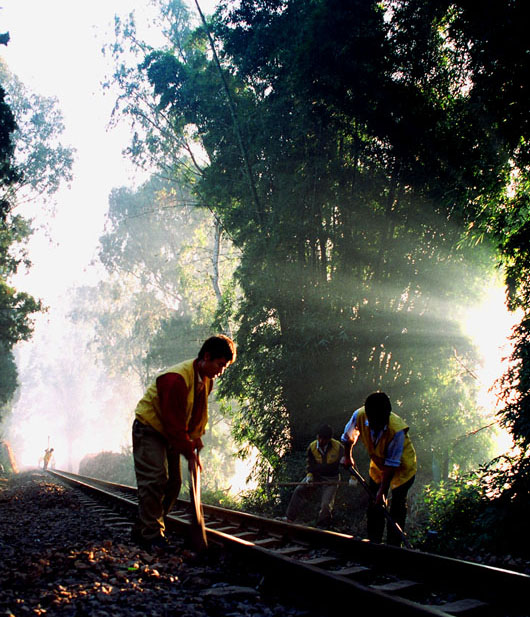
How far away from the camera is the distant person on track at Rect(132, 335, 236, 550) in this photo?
336 centimetres

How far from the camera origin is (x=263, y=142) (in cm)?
1035

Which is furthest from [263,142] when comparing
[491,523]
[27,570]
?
[27,570]

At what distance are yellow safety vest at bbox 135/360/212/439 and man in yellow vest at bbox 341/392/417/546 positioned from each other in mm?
1512

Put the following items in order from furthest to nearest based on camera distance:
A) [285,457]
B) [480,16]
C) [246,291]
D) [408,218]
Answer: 1. [246,291]
2. [285,457]
3. [408,218]
4. [480,16]

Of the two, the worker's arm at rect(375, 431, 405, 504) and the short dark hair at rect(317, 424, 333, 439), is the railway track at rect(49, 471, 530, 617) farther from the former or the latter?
the short dark hair at rect(317, 424, 333, 439)

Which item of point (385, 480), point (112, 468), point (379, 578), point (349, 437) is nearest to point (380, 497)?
point (385, 480)

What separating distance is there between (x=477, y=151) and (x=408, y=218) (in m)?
2.18

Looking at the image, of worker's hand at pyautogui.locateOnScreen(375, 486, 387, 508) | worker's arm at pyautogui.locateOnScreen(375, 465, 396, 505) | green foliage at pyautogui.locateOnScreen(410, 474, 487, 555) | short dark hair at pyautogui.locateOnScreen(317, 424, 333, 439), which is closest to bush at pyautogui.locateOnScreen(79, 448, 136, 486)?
short dark hair at pyautogui.locateOnScreen(317, 424, 333, 439)

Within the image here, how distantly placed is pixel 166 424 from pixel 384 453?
2084mm

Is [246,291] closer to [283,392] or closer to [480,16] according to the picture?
[283,392]

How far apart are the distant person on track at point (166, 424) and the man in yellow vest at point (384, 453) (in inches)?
59.9

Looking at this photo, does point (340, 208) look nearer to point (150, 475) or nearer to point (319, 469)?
point (319, 469)

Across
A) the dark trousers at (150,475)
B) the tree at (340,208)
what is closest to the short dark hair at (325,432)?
the tree at (340,208)

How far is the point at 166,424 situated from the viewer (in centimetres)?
337
